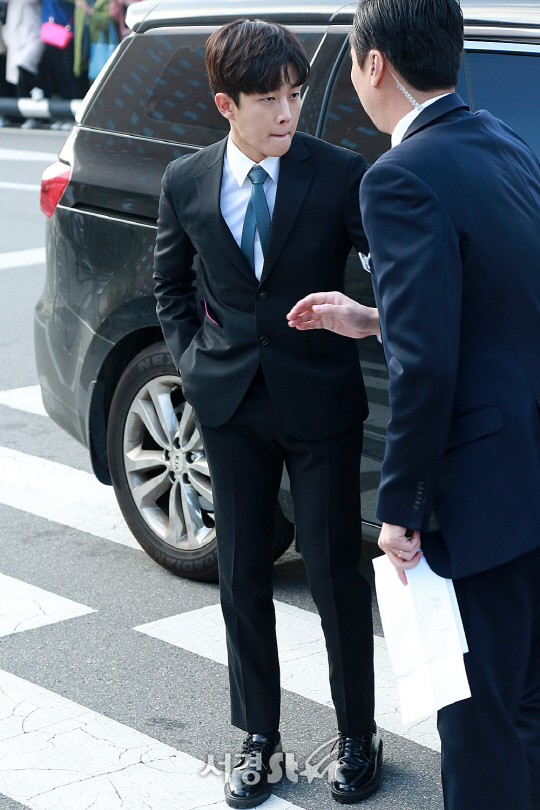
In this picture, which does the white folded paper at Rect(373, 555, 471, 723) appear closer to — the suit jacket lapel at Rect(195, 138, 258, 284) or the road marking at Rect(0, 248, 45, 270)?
the suit jacket lapel at Rect(195, 138, 258, 284)

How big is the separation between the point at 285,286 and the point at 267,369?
0.66 ft

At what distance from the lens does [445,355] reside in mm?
2178

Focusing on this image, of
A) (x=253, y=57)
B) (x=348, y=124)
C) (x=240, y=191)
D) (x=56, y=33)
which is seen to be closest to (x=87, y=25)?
(x=56, y=33)

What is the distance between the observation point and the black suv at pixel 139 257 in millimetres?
4023

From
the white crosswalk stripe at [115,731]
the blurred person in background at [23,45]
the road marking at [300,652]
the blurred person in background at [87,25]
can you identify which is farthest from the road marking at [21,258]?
the blurred person in background at [23,45]

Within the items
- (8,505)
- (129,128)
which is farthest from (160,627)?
(129,128)

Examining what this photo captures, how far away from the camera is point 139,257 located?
427cm

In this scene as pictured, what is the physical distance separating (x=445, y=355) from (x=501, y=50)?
1630mm

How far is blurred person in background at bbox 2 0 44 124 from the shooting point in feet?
63.9

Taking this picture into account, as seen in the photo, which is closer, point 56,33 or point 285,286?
point 285,286

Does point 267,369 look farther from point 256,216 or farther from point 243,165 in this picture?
point 243,165

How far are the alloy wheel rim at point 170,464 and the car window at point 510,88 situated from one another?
4.66ft

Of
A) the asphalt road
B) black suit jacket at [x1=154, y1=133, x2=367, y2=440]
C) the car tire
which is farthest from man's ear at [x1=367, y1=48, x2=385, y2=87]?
the car tire

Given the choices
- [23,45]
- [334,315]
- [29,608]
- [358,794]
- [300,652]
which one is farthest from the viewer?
[23,45]
